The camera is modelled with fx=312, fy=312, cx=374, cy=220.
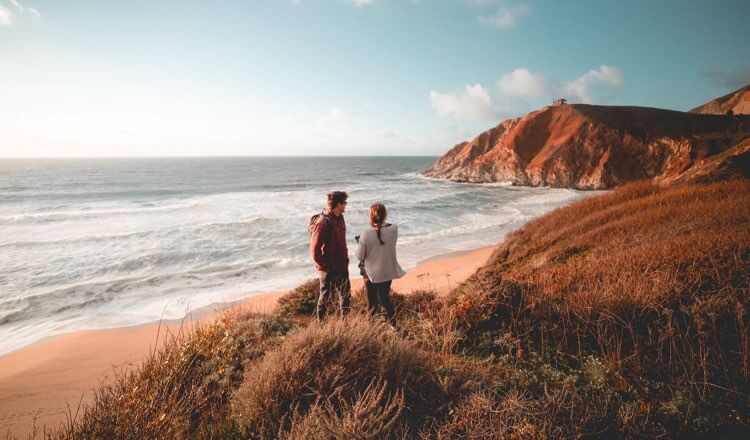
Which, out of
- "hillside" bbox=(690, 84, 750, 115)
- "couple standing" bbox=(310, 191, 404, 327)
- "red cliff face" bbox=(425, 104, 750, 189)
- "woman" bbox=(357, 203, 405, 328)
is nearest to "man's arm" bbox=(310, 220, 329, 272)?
"couple standing" bbox=(310, 191, 404, 327)

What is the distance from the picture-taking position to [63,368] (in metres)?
5.51

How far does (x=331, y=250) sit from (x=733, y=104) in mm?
84171

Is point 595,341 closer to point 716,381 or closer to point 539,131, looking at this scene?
point 716,381

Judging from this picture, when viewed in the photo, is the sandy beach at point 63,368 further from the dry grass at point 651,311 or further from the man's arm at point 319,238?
the man's arm at point 319,238

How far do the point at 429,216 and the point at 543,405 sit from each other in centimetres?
1860

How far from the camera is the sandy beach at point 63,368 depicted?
4.23 metres

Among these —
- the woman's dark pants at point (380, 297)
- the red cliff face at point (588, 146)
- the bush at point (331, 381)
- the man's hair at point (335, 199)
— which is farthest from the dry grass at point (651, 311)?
the red cliff face at point (588, 146)

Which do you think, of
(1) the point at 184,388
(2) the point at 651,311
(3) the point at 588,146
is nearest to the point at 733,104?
(3) the point at 588,146

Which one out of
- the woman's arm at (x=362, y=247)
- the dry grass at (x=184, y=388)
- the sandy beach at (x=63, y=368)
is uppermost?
the woman's arm at (x=362, y=247)

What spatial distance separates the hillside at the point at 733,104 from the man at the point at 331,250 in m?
60.8

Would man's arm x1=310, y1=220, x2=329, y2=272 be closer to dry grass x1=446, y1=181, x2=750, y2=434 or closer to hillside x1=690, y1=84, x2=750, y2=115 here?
dry grass x1=446, y1=181, x2=750, y2=434

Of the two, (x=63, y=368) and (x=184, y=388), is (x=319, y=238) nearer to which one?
(x=184, y=388)

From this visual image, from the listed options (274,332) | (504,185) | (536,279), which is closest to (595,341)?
(536,279)

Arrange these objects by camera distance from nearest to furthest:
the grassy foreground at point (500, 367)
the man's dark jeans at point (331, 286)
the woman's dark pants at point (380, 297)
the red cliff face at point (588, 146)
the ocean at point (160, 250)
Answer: the grassy foreground at point (500, 367) < the woman's dark pants at point (380, 297) < the man's dark jeans at point (331, 286) < the ocean at point (160, 250) < the red cliff face at point (588, 146)
